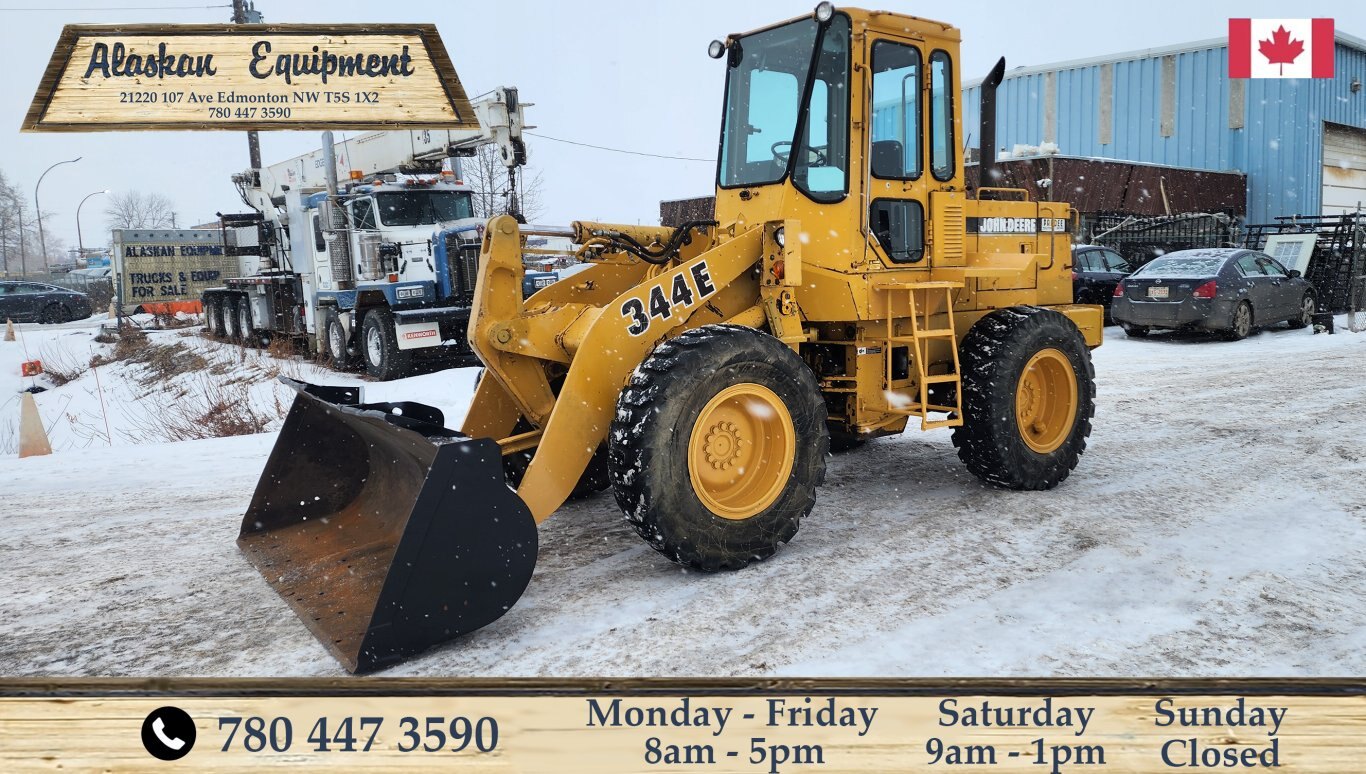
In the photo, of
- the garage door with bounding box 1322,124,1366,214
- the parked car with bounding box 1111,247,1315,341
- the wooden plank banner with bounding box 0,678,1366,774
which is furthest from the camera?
the garage door with bounding box 1322,124,1366,214

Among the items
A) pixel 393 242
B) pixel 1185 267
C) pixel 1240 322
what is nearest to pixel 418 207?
pixel 393 242

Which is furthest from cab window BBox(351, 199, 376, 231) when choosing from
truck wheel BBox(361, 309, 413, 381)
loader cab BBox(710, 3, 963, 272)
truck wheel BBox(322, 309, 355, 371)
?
loader cab BBox(710, 3, 963, 272)

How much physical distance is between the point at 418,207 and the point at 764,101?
390 inches

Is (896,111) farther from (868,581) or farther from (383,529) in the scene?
(383,529)

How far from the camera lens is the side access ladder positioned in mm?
5527

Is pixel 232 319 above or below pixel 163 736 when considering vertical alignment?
above

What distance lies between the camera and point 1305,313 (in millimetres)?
15867

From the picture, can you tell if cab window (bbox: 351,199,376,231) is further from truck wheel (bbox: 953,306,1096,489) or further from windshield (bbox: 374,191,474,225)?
truck wheel (bbox: 953,306,1096,489)

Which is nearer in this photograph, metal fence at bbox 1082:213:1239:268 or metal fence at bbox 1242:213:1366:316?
metal fence at bbox 1242:213:1366:316

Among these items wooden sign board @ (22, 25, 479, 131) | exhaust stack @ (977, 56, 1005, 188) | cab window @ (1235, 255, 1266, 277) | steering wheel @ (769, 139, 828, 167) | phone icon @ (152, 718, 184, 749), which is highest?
wooden sign board @ (22, 25, 479, 131)

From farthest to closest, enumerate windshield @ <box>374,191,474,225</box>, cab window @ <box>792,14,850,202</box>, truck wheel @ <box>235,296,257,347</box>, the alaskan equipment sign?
the alaskan equipment sign
truck wheel @ <box>235,296,257,347</box>
windshield @ <box>374,191,474,225</box>
cab window @ <box>792,14,850,202</box>

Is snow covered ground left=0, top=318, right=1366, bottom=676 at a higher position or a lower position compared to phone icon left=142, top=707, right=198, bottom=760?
lower

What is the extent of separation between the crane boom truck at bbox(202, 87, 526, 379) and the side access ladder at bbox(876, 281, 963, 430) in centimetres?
698

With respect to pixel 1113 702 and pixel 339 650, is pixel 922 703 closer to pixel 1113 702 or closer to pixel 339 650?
pixel 1113 702
